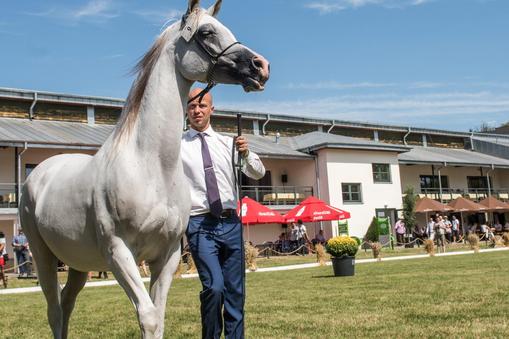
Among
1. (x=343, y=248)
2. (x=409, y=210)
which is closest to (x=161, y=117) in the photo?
(x=343, y=248)

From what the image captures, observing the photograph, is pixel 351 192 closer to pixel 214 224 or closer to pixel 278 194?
pixel 278 194

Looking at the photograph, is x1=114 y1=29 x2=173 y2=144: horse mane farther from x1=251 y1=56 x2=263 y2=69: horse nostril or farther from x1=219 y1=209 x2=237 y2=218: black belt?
x1=219 y1=209 x2=237 y2=218: black belt

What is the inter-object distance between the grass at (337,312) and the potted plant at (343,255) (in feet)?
9.77

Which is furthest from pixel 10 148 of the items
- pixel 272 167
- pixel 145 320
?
pixel 145 320

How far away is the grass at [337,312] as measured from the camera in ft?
19.9

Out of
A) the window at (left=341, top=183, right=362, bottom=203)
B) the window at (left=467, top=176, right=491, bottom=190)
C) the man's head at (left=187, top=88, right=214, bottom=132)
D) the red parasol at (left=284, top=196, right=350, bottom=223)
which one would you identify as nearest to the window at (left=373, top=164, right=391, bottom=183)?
the window at (left=341, top=183, right=362, bottom=203)

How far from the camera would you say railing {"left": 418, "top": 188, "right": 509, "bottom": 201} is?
45719 millimetres

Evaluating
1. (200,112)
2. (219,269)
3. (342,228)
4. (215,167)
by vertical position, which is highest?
(200,112)

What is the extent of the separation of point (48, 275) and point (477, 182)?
50615mm

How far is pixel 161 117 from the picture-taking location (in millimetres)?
3705

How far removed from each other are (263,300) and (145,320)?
22.0ft

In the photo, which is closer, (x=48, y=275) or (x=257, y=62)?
(x=257, y=62)

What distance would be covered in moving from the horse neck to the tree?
123ft

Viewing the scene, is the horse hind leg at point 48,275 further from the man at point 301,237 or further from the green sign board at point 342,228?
the green sign board at point 342,228
